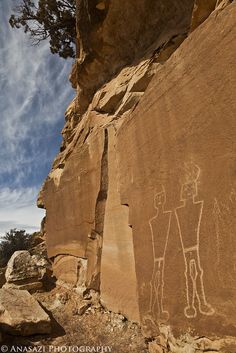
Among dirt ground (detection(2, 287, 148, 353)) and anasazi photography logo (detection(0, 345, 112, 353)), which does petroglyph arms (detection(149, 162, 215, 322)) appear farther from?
anasazi photography logo (detection(0, 345, 112, 353))

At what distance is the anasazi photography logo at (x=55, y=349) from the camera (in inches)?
147

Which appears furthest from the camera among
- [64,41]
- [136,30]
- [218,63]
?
[64,41]

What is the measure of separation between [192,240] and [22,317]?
2.58m

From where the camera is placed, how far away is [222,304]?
254 centimetres

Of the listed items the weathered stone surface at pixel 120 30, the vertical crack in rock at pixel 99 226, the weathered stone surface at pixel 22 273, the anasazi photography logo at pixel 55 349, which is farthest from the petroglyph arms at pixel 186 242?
the weathered stone surface at pixel 22 273

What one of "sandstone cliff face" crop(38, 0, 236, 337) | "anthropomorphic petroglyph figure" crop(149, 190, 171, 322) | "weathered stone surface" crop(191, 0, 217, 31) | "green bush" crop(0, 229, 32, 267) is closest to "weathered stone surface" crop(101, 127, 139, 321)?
"sandstone cliff face" crop(38, 0, 236, 337)

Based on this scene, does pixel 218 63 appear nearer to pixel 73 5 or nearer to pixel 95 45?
pixel 95 45

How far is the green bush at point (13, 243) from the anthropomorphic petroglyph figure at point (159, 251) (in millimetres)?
13072

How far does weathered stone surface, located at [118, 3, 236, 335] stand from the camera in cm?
262

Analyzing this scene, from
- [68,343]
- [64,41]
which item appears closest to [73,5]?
[64,41]

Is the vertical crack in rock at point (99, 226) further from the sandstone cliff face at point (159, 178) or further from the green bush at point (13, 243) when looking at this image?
the green bush at point (13, 243)

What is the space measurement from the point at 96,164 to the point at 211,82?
3.00 m

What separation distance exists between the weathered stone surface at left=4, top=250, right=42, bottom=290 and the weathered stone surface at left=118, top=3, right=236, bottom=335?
378 centimetres

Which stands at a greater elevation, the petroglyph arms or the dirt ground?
the petroglyph arms
